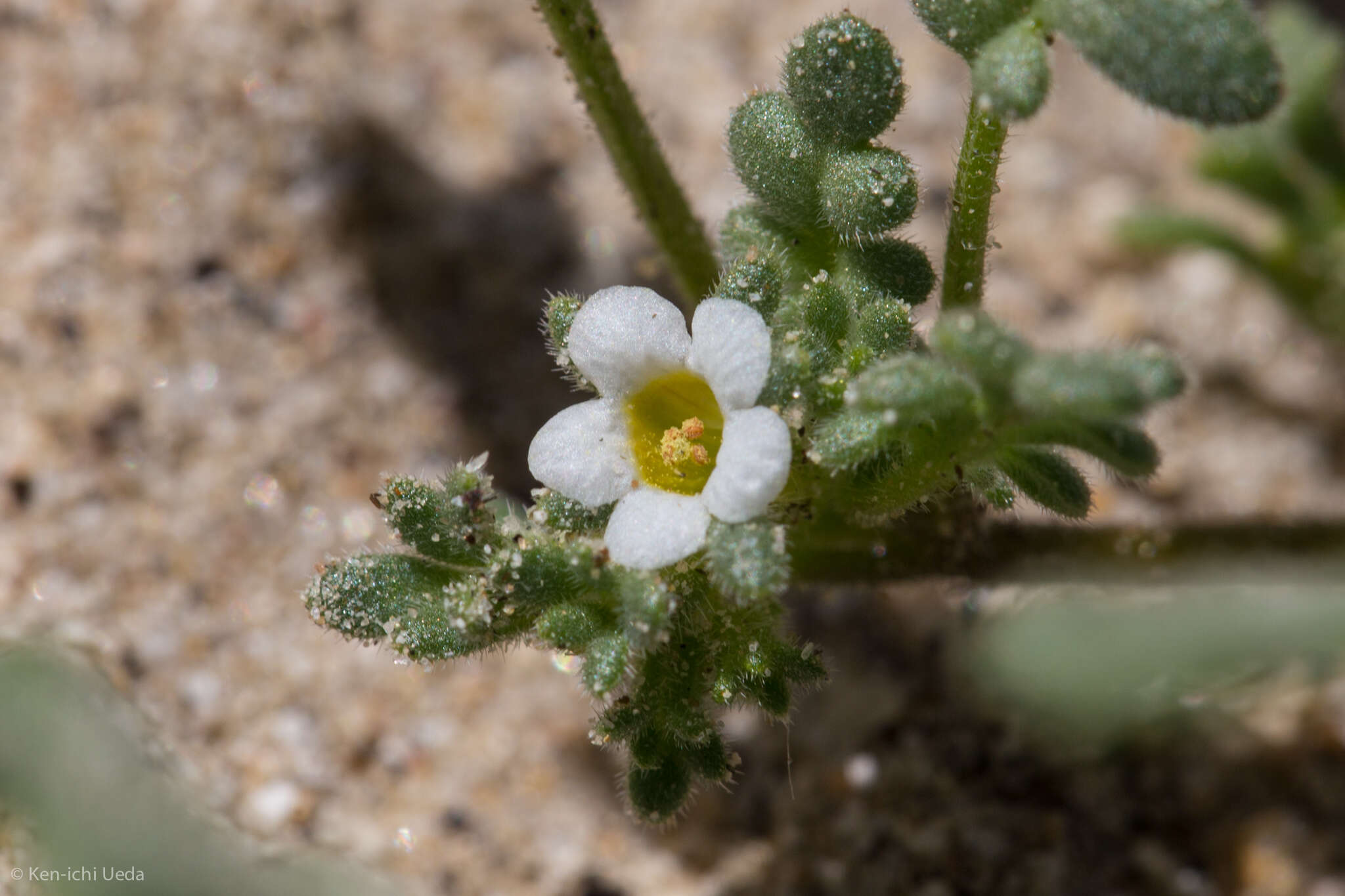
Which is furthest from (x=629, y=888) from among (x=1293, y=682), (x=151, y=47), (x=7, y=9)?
(x=7, y=9)

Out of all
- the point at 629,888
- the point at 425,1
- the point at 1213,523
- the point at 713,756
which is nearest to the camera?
the point at 713,756

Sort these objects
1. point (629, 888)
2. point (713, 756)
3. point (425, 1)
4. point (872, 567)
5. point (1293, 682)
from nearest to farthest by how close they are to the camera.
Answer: point (713, 756)
point (872, 567)
point (629, 888)
point (1293, 682)
point (425, 1)

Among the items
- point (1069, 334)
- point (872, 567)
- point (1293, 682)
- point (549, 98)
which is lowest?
point (1293, 682)

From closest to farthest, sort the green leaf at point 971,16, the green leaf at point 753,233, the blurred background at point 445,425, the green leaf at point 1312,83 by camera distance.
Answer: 1. the green leaf at point 971,16
2. the green leaf at point 753,233
3. the blurred background at point 445,425
4. the green leaf at point 1312,83

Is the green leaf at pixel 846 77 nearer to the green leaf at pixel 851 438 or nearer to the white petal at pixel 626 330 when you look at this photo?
the white petal at pixel 626 330

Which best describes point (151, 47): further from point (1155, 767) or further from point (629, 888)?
point (1155, 767)

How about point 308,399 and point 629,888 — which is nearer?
point 629,888

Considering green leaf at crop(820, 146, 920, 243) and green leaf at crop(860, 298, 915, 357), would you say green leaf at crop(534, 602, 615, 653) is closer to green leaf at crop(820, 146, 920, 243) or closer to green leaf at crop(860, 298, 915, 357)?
green leaf at crop(860, 298, 915, 357)

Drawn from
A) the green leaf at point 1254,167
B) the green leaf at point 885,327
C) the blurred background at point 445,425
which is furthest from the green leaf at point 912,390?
the green leaf at point 1254,167
